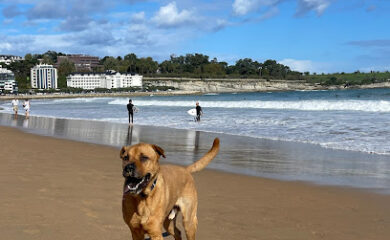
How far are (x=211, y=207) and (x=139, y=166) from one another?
2788 millimetres

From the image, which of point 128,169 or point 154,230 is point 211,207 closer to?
point 154,230

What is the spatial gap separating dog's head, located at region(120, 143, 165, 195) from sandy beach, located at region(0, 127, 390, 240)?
149 centimetres

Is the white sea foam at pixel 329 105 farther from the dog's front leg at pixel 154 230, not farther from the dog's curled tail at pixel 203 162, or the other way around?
the dog's front leg at pixel 154 230

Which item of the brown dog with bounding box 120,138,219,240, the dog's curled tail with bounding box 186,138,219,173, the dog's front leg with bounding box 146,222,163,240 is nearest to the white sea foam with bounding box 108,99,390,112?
the dog's curled tail with bounding box 186,138,219,173

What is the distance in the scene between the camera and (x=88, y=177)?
313 inches

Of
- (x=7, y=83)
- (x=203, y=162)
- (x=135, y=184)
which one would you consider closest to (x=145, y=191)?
(x=135, y=184)

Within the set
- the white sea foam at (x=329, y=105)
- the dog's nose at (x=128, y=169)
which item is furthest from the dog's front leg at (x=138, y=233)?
the white sea foam at (x=329, y=105)

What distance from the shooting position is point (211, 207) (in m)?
6.15

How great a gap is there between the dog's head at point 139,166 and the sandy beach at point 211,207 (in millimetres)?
1489

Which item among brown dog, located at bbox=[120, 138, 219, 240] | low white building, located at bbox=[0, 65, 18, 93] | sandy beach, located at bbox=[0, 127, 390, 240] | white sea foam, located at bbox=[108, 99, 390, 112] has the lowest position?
low white building, located at bbox=[0, 65, 18, 93]

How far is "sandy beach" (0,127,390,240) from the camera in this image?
5066 millimetres

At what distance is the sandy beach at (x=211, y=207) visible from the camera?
16.6 feet

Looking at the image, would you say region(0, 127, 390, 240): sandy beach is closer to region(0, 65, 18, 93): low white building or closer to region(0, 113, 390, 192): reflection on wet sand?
region(0, 113, 390, 192): reflection on wet sand

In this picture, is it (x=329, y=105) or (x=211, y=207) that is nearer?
(x=211, y=207)
